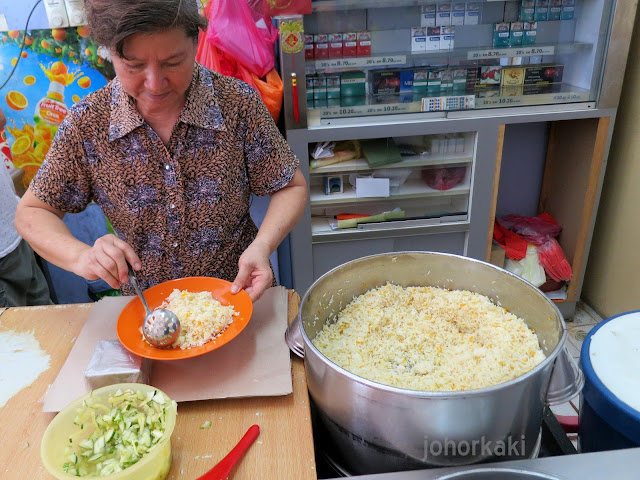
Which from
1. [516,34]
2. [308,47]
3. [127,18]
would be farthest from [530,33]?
[127,18]

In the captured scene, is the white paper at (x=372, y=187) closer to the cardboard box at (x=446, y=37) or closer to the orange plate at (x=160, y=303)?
the cardboard box at (x=446, y=37)

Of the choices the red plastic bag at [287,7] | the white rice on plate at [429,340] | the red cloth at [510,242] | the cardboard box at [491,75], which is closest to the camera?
the white rice on plate at [429,340]

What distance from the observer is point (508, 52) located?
8.36 ft

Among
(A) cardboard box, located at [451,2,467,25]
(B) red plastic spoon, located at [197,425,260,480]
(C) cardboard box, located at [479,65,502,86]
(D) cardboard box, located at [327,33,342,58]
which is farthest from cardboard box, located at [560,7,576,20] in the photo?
(B) red plastic spoon, located at [197,425,260,480]

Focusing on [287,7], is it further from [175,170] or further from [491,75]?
[175,170]

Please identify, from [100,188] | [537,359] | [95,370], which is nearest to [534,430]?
[537,359]

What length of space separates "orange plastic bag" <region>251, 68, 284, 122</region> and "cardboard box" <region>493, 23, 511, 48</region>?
1.19 metres

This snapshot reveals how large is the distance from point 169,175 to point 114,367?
568mm

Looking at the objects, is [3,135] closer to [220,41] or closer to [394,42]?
[220,41]

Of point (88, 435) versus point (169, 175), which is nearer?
point (88, 435)

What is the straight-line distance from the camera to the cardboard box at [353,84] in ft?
8.48

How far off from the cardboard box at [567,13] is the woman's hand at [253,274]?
2.30 meters

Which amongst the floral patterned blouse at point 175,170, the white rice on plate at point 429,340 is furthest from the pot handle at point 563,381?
the floral patterned blouse at point 175,170

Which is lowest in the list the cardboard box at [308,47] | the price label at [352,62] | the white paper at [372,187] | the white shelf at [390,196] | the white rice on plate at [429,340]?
the white shelf at [390,196]
